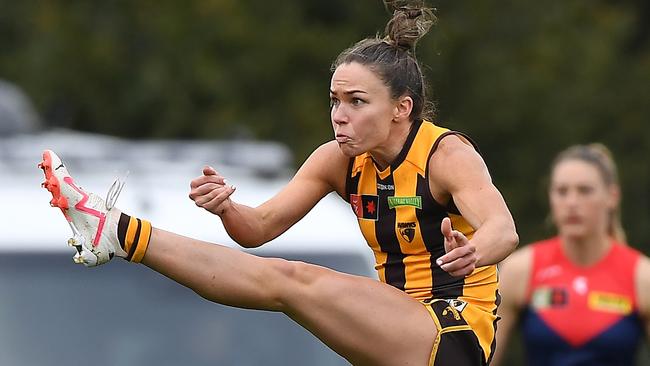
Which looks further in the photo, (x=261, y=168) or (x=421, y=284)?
→ (x=261, y=168)

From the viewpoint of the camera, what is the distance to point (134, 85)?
41.0 ft

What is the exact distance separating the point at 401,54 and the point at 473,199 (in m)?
0.57

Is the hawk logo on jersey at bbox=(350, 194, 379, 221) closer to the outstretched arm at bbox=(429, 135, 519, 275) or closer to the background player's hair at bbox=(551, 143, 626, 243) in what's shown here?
the outstretched arm at bbox=(429, 135, 519, 275)

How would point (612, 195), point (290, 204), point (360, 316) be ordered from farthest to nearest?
point (612, 195) < point (290, 204) < point (360, 316)

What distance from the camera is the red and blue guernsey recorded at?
29.6 ft

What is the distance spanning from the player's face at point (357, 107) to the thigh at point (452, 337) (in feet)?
1.97

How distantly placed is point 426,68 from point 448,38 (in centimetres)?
601

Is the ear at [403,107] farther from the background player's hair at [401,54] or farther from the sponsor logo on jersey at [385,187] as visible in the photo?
the sponsor logo on jersey at [385,187]

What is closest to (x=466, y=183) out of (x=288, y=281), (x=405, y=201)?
(x=405, y=201)

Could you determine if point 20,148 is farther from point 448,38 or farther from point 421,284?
point 448,38

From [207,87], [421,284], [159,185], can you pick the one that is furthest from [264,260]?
[207,87]

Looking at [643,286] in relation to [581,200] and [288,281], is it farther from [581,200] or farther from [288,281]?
[288,281]

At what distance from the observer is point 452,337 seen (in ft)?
21.2

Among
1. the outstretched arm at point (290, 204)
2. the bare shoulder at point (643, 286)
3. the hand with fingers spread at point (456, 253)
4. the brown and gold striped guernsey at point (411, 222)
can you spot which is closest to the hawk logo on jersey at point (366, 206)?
the brown and gold striped guernsey at point (411, 222)
